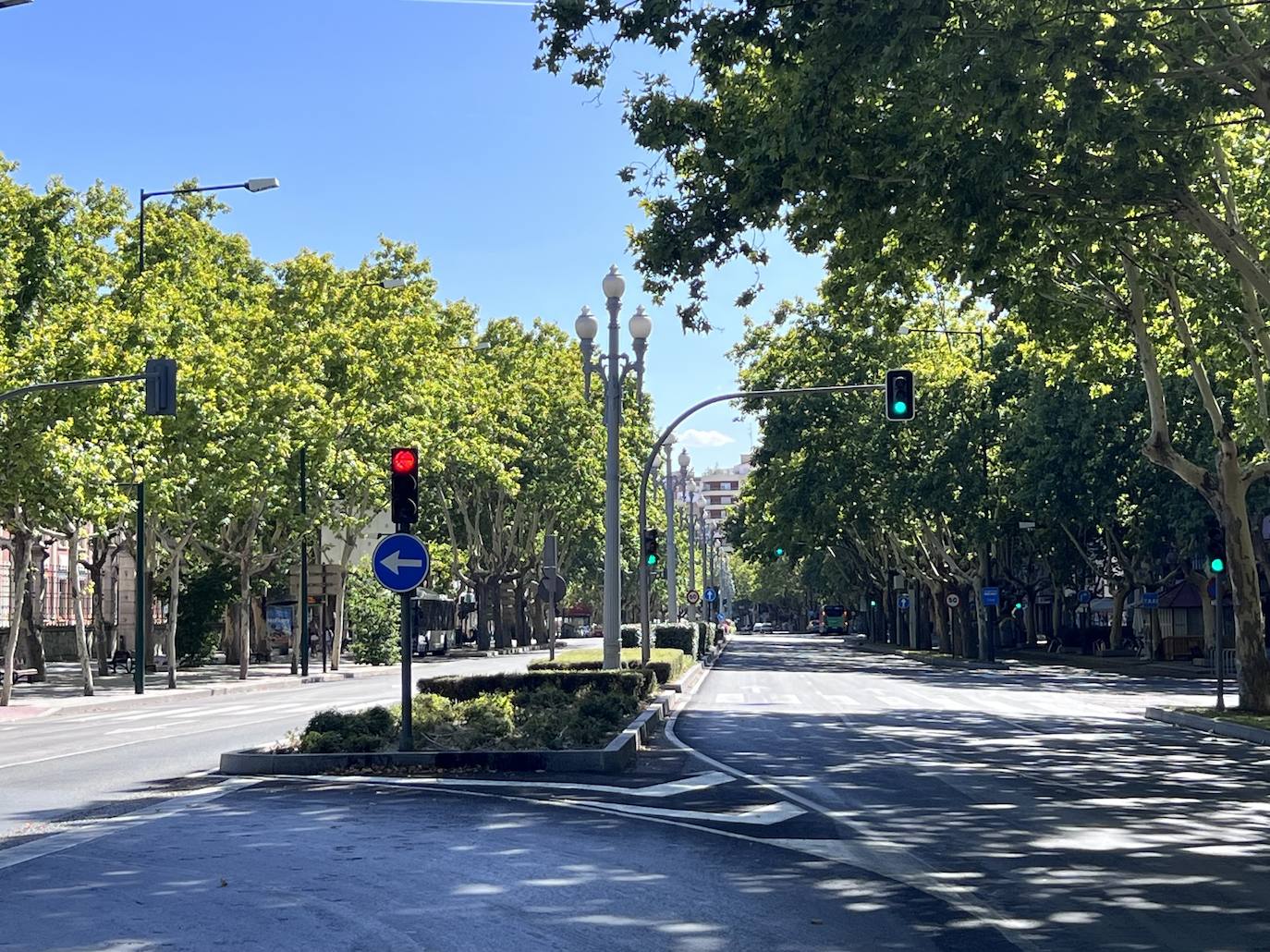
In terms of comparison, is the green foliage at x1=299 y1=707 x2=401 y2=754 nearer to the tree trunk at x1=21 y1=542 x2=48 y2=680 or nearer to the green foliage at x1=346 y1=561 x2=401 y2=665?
the tree trunk at x1=21 y1=542 x2=48 y2=680

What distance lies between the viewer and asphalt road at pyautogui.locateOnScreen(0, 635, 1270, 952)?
23.5 ft

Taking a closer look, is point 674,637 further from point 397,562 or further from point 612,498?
point 397,562

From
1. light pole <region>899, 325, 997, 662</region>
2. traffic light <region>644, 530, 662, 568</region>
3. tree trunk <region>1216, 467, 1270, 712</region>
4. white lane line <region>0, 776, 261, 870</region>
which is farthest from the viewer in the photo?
light pole <region>899, 325, 997, 662</region>

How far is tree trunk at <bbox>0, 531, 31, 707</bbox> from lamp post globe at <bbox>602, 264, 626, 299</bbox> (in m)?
13.8

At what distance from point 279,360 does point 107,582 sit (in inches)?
875

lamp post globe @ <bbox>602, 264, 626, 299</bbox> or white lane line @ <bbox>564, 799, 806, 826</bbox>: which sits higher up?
lamp post globe @ <bbox>602, 264, 626, 299</bbox>

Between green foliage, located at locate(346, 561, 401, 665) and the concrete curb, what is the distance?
36.2 meters

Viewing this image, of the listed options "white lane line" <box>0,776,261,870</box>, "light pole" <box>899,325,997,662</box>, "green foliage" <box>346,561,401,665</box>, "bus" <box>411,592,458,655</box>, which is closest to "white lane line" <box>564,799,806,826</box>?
"white lane line" <box>0,776,261,870</box>

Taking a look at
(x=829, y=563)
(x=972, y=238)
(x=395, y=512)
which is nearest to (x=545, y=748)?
(x=395, y=512)

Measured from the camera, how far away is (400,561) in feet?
47.9

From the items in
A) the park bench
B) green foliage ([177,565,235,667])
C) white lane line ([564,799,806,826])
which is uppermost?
green foliage ([177,565,235,667])

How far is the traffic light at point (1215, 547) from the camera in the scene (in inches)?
937

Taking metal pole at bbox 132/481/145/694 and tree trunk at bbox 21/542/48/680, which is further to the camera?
tree trunk at bbox 21/542/48/680

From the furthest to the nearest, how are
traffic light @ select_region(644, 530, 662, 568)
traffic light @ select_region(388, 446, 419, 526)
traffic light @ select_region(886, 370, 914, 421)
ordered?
traffic light @ select_region(644, 530, 662, 568), traffic light @ select_region(886, 370, 914, 421), traffic light @ select_region(388, 446, 419, 526)
